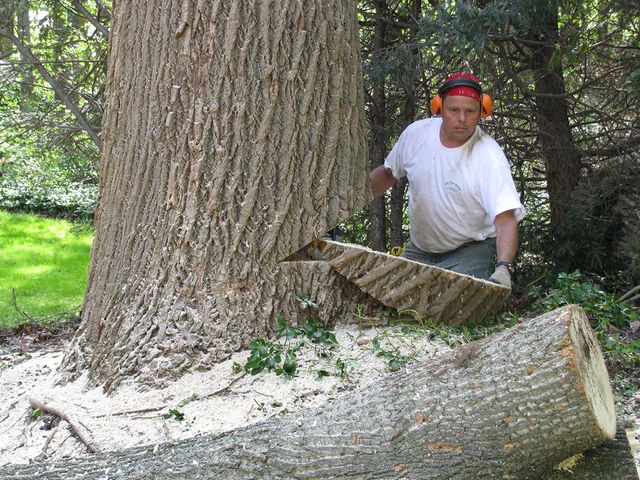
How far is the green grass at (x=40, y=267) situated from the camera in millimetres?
7142

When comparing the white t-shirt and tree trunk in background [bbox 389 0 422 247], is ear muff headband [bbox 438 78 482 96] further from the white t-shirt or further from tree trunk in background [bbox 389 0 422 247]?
tree trunk in background [bbox 389 0 422 247]

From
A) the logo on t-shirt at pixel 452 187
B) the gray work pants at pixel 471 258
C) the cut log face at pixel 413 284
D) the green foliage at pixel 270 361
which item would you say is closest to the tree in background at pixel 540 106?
the logo on t-shirt at pixel 452 187

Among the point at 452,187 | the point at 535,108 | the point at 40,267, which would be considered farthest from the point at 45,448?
the point at 40,267

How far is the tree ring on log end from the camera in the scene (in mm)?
2348

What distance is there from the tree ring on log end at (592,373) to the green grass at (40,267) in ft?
15.1

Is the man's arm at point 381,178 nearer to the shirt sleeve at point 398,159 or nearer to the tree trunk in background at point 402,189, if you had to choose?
the shirt sleeve at point 398,159

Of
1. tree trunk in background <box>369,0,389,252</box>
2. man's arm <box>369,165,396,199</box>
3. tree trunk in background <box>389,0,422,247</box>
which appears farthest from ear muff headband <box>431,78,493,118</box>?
tree trunk in background <box>369,0,389,252</box>

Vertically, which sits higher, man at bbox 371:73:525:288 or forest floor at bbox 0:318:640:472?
man at bbox 371:73:525:288

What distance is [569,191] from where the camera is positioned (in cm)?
575

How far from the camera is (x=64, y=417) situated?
3.04 m

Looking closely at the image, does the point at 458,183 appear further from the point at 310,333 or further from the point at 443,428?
the point at 443,428

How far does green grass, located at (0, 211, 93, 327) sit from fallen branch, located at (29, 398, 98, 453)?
285 centimetres

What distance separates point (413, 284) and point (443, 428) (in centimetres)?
87

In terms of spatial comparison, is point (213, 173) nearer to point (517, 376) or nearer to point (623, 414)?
point (517, 376)
